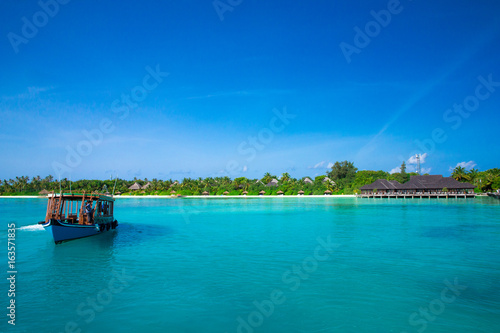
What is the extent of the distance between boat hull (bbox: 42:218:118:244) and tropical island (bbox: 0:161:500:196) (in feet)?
222

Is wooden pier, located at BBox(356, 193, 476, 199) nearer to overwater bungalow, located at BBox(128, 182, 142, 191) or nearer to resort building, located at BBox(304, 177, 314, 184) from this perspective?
resort building, located at BBox(304, 177, 314, 184)

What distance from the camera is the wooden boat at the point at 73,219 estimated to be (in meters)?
14.6

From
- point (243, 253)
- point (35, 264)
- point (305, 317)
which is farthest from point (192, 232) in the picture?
point (305, 317)

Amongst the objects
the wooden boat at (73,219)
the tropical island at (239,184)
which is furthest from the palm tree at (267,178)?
the wooden boat at (73,219)

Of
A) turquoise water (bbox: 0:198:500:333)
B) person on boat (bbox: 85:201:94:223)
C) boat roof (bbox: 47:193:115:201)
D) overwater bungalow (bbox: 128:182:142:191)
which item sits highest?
overwater bungalow (bbox: 128:182:142:191)

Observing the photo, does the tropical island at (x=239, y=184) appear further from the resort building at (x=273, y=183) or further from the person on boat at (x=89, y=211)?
the person on boat at (x=89, y=211)

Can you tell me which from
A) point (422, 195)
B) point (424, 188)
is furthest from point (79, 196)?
point (424, 188)

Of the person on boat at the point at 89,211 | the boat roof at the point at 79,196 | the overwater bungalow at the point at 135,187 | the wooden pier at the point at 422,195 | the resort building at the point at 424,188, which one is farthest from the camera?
the overwater bungalow at the point at 135,187

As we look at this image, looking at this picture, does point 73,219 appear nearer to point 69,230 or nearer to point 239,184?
point 69,230

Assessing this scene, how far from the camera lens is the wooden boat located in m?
14.6

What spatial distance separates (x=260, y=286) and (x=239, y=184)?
8781 centimetres

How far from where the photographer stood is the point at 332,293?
8258 millimetres

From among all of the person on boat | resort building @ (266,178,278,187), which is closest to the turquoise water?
the person on boat

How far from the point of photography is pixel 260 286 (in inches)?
348
